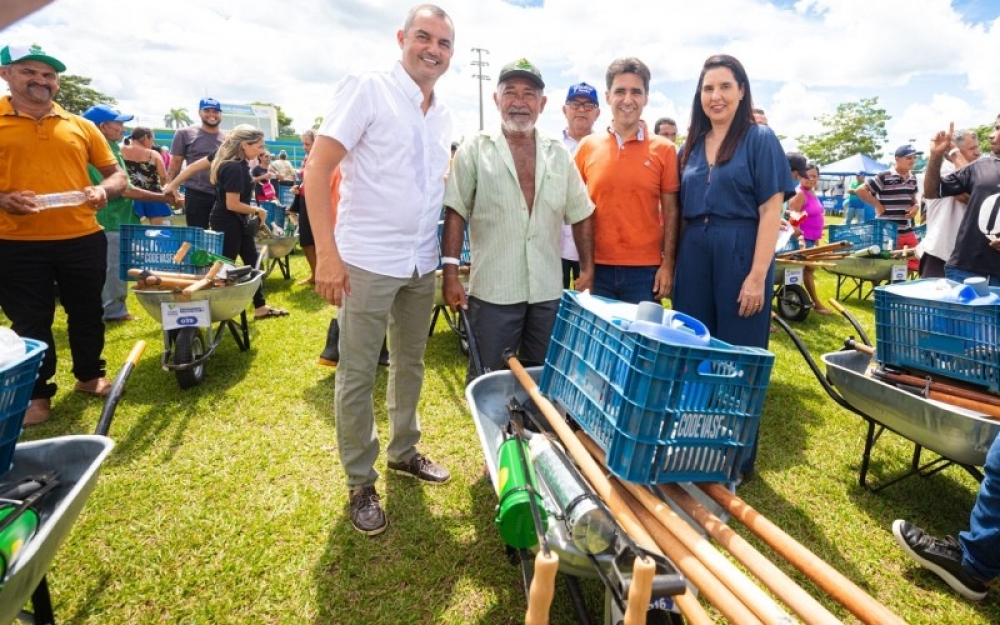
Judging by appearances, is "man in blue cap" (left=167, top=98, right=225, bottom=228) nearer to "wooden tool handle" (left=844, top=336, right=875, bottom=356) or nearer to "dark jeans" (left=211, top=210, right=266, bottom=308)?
"dark jeans" (left=211, top=210, right=266, bottom=308)

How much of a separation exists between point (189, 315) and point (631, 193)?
3310 mm

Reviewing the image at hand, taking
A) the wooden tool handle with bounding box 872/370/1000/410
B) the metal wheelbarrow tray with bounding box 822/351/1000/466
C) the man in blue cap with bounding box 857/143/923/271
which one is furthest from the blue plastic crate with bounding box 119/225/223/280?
the man in blue cap with bounding box 857/143/923/271

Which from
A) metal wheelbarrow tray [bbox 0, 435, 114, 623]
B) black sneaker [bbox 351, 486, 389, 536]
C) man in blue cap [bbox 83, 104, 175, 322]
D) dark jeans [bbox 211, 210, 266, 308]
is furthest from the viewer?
dark jeans [bbox 211, 210, 266, 308]

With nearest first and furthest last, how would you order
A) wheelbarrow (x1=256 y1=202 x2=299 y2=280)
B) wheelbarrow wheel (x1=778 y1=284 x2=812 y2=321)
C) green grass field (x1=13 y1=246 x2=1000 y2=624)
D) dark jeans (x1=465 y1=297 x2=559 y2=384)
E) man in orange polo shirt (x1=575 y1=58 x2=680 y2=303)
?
green grass field (x1=13 y1=246 x2=1000 y2=624)
dark jeans (x1=465 y1=297 x2=559 y2=384)
man in orange polo shirt (x1=575 y1=58 x2=680 y2=303)
wheelbarrow wheel (x1=778 y1=284 x2=812 y2=321)
wheelbarrow (x1=256 y1=202 x2=299 y2=280)

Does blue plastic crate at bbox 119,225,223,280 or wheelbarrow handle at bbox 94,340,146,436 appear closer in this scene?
wheelbarrow handle at bbox 94,340,146,436

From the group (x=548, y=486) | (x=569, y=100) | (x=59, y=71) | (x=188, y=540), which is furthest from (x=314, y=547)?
(x=569, y=100)

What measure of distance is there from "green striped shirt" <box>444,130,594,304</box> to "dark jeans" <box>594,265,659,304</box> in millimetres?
529

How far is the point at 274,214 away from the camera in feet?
26.8

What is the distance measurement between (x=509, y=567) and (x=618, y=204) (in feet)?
6.89

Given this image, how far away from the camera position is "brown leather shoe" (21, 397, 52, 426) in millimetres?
Answer: 3515

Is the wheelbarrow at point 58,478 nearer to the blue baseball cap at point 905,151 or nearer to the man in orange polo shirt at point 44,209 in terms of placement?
the man in orange polo shirt at point 44,209

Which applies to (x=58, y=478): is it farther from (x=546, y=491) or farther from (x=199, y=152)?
(x=199, y=152)

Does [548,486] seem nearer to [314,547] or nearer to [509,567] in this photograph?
[509,567]

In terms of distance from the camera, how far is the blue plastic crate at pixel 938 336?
7.62ft
